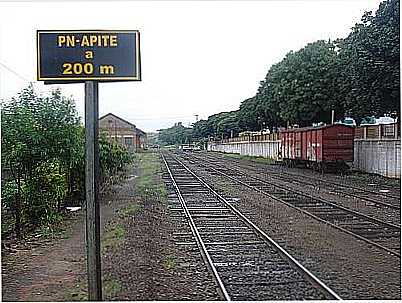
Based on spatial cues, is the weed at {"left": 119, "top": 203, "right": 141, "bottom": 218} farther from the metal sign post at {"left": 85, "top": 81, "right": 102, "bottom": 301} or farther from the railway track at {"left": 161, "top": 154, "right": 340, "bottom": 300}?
the metal sign post at {"left": 85, "top": 81, "right": 102, "bottom": 301}

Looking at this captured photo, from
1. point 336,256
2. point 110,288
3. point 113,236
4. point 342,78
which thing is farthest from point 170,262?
point 342,78

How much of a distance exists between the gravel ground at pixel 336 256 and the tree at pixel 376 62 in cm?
1136

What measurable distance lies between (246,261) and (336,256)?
4.65 ft

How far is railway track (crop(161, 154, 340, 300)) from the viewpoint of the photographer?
7016mm

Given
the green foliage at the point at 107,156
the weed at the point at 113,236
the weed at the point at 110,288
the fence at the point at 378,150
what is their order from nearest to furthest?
the weed at the point at 110,288 → the weed at the point at 113,236 → the green foliage at the point at 107,156 → the fence at the point at 378,150

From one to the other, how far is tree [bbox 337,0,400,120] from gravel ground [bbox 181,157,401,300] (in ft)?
37.3

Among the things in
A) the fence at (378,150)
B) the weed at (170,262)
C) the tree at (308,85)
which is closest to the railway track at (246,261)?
the weed at (170,262)

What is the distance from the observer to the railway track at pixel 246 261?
7.02 metres

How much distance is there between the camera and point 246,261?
8.77 metres

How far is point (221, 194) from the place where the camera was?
20.0 metres

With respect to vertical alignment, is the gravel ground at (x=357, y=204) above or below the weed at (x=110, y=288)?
below

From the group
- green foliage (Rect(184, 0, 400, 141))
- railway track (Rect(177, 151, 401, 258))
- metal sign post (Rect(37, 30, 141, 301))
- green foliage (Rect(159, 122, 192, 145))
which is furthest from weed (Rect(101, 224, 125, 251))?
green foliage (Rect(159, 122, 192, 145))

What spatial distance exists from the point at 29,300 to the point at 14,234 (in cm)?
481

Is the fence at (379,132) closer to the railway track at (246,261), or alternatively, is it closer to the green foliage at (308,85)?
the green foliage at (308,85)
